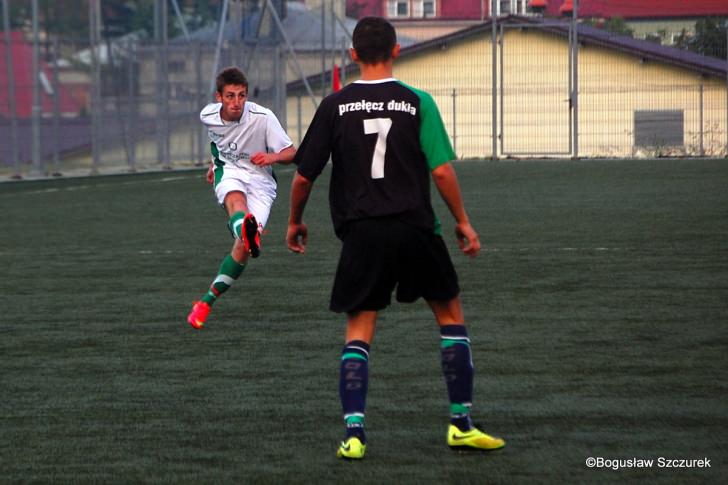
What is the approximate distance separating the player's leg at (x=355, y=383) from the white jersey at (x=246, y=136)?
4.32 metres

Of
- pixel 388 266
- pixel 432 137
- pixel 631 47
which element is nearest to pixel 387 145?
pixel 432 137

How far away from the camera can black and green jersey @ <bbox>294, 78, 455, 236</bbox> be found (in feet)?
18.4

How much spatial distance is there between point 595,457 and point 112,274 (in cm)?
741

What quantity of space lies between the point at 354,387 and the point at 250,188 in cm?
464

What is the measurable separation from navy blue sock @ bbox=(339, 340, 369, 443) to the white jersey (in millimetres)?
4387

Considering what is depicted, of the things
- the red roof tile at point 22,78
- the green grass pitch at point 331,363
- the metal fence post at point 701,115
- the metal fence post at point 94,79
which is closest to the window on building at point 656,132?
the metal fence post at point 701,115

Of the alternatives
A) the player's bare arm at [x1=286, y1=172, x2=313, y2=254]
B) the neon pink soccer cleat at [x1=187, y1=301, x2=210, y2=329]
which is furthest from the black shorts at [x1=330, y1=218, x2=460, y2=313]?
the neon pink soccer cleat at [x1=187, y1=301, x2=210, y2=329]

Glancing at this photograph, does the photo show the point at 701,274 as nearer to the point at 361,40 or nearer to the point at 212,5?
the point at 361,40

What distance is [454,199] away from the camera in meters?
5.65

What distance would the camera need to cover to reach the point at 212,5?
3572cm

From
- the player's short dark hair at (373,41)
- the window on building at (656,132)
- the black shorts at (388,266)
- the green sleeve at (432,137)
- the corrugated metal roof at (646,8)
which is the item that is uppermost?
the corrugated metal roof at (646,8)

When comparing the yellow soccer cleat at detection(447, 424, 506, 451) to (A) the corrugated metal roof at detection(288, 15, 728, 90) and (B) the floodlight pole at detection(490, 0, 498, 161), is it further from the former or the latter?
(A) the corrugated metal roof at detection(288, 15, 728, 90)

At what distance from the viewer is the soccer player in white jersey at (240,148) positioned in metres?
9.72

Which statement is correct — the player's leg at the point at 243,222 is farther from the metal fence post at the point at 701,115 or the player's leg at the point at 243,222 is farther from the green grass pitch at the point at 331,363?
the metal fence post at the point at 701,115
